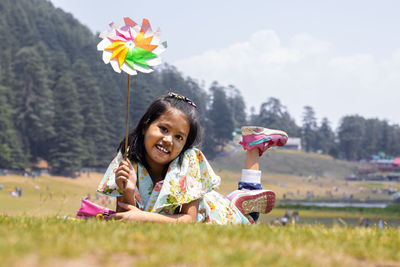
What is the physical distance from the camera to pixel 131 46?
5105 millimetres

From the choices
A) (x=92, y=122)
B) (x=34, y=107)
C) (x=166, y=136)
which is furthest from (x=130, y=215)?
(x=92, y=122)

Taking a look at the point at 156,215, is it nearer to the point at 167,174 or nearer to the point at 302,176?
the point at 167,174

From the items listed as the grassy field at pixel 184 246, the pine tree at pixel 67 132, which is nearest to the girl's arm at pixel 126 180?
the grassy field at pixel 184 246

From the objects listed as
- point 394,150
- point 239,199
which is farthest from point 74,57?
point 239,199

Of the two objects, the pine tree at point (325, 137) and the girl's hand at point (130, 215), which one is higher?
the pine tree at point (325, 137)

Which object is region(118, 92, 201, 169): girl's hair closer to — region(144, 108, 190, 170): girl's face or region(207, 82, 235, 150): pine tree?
region(144, 108, 190, 170): girl's face

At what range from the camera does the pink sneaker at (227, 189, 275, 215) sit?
235 inches

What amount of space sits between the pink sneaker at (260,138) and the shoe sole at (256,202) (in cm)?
78

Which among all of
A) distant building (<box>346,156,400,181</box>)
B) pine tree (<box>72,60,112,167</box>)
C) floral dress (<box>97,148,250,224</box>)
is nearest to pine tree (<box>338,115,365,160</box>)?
distant building (<box>346,156,400,181</box>)

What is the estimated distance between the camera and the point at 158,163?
5.16m

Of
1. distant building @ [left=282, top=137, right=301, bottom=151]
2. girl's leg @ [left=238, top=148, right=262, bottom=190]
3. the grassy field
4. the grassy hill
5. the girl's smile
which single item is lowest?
the grassy hill

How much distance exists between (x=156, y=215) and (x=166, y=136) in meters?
0.87

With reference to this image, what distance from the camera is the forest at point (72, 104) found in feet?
188

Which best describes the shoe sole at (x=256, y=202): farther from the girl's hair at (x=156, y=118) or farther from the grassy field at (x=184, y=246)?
the grassy field at (x=184, y=246)
